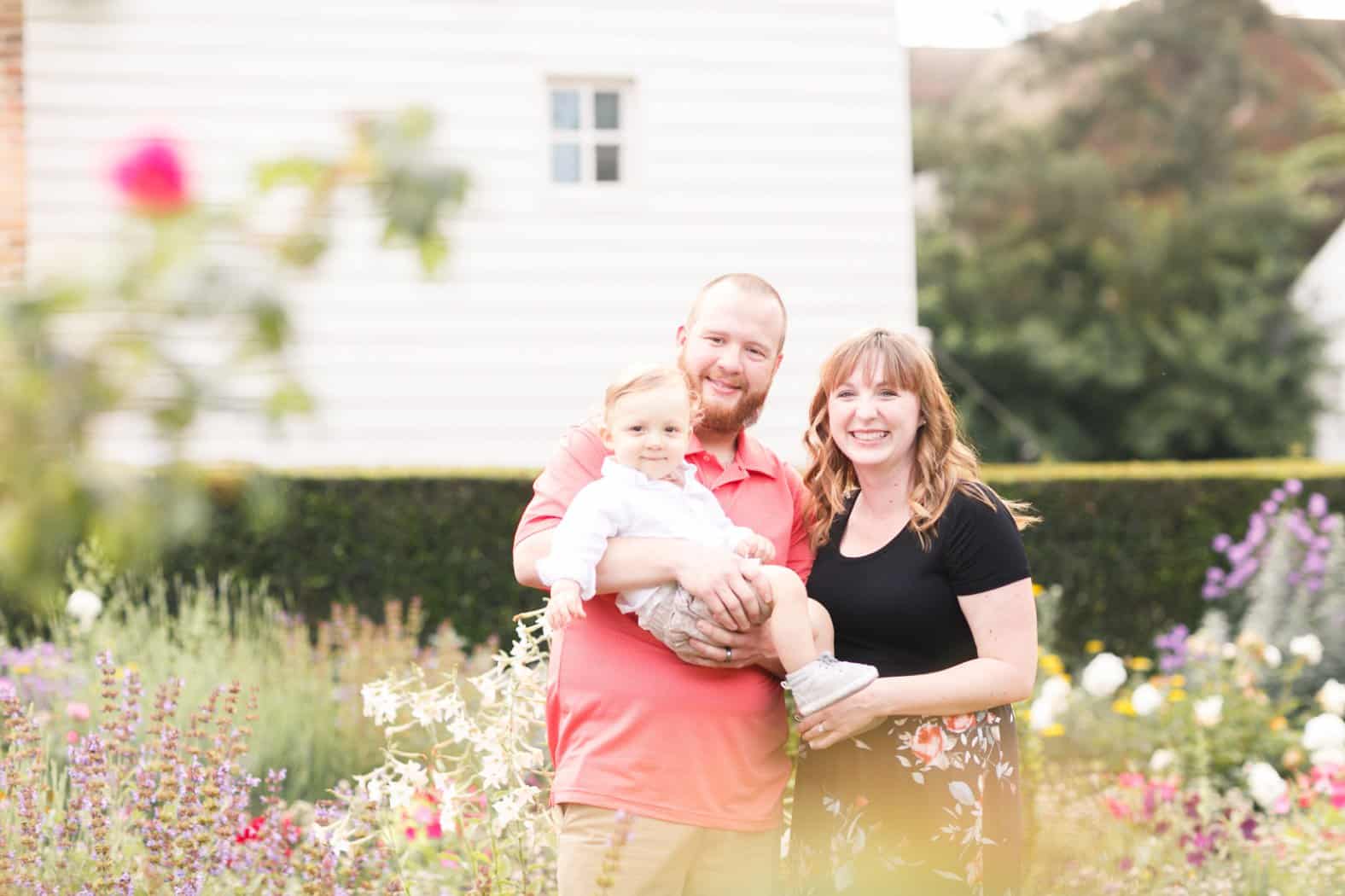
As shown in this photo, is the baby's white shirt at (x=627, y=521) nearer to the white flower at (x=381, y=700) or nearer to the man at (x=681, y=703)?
the man at (x=681, y=703)

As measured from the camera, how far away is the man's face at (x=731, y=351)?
113 inches

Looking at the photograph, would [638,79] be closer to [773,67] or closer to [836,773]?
[773,67]

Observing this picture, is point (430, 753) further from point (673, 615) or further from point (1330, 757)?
point (1330, 757)

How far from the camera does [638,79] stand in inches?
377

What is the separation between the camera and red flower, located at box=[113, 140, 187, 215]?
2.55 feet

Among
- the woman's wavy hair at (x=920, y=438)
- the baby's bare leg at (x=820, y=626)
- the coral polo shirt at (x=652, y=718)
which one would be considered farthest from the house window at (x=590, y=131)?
the baby's bare leg at (x=820, y=626)

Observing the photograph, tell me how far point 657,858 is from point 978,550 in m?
0.89

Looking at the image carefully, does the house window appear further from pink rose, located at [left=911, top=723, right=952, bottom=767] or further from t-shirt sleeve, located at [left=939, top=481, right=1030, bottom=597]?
pink rose, located at [left=911, top=723, right=952, bottom=767]

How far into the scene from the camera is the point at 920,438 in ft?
9.93

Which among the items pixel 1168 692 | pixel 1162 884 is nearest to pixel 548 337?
pixel 1168 692

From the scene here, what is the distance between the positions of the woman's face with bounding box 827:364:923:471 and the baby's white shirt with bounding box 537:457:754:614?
310 mm

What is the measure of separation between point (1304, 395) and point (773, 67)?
15433mm

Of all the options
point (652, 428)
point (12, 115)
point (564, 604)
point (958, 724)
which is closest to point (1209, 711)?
point (958, 724)

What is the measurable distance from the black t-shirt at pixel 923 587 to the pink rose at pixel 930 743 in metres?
0.12
